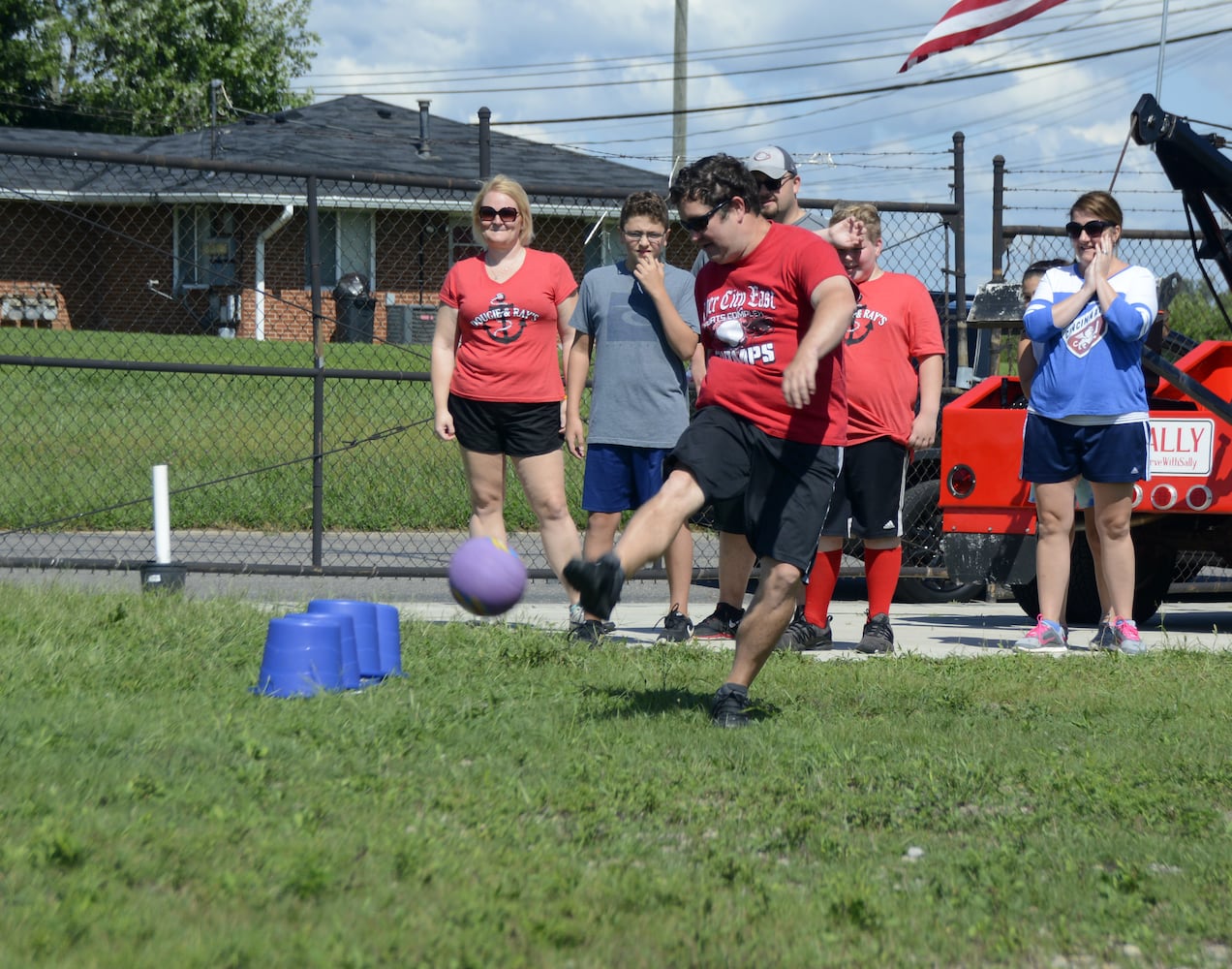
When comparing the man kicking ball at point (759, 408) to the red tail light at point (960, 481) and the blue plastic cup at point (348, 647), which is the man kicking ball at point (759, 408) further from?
the red tail light at point (960, 481)

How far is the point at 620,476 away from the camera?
23.6 ft

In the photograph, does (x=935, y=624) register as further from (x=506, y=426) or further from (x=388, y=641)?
(x=388, y=641)

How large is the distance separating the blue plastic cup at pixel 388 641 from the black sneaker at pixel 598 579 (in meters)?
1.60

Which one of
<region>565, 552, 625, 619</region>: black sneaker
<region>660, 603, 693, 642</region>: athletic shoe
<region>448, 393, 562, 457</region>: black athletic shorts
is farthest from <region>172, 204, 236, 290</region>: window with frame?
<region>565, 552, 625, 619</region>: black sneaker

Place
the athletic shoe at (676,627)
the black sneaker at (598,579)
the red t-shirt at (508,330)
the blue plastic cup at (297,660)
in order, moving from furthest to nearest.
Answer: the athletic shoe at (676,627) → the red t-shirt at (508,330) → the blue plastic cup at (297,660) → the black sneaker at (598,579)

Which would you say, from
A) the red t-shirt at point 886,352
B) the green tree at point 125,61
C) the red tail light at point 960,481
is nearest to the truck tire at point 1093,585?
the red tail light at point 960,481

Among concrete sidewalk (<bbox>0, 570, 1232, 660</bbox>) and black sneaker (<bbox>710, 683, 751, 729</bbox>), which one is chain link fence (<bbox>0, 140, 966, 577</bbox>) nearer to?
concrete sidewalk (<bbox>0, 570, 1232, 660</bbox>)

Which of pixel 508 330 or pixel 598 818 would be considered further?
pixel 508 330

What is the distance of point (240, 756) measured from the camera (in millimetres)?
4332

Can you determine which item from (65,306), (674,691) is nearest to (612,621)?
(674,691)

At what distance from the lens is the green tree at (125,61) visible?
3947cm

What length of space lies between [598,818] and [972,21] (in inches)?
274

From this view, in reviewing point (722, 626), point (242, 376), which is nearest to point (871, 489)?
point (722, 626)

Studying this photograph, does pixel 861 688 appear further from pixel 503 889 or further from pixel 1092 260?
pixel 503 889
